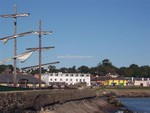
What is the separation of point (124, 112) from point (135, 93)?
9534 centimetres

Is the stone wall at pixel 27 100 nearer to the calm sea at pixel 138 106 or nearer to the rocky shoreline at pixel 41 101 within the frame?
the rocky shoreline at pixel 41 101

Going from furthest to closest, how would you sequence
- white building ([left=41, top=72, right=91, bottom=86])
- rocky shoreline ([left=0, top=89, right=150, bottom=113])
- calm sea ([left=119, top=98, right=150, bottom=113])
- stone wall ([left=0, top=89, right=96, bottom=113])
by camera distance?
white building ([left=41, top=72, right=91, bottom=86])
calm sea ([left=119, top=98, right=150, bottom=113])
rocky shoreline ([left=0, top=89, right=150, bottom=113])
stone wall ([left=0, top=89, right=96, bottom=113])

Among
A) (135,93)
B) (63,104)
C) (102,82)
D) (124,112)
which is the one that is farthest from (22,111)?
(102,82)

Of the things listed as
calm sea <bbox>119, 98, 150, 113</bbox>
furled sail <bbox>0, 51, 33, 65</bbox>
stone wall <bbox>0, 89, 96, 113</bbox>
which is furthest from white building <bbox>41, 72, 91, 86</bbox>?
stone wall <bbox>0, 89, 96, 113</bbox>

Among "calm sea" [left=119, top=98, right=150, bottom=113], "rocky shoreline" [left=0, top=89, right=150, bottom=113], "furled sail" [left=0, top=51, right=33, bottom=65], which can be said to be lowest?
"calm sea" [left=119, top=98, right=150, bottom=113]

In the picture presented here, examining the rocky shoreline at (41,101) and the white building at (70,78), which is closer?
the rocky shoreline at (41,101)

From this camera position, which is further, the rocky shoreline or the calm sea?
the calm sea

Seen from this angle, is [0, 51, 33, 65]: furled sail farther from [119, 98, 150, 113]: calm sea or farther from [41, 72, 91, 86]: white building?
[41, 72, 91, 86]: white building

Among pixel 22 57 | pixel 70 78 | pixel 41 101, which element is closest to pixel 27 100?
pixel 41 101

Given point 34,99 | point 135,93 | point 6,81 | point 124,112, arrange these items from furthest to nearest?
point 135,93 → point 6,81 → point 124,112 → point 34,99

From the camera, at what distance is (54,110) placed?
3244 cm

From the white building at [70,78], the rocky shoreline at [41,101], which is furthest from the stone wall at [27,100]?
the white building at [70,78]

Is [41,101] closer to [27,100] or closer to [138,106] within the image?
[27,100]

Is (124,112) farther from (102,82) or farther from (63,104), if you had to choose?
(102,82)
